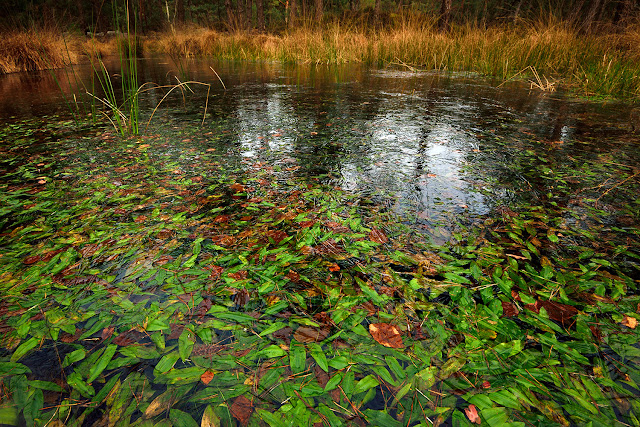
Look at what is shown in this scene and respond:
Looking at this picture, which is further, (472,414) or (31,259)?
(31,259)

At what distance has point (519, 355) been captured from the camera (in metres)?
1.05

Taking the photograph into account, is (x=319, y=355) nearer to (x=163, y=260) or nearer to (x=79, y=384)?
(x=79, y=384)

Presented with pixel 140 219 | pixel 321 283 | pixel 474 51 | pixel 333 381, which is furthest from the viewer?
pixel 474 51

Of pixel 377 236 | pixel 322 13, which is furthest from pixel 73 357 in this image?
pixel 322 13

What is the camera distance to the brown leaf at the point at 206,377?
0.96 metres

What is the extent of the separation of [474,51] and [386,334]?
29.1 feet

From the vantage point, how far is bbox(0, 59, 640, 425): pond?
3.02ft

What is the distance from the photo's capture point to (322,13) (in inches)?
522

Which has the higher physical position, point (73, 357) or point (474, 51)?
point (474, 51)

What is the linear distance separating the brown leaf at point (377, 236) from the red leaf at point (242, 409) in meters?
0.97

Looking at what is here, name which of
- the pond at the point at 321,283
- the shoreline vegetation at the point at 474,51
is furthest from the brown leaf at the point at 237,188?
the shoreline vegetation at the point at 474,51

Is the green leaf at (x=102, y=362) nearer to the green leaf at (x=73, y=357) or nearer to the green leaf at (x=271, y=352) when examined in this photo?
the green leaf at (x=73, y=357)

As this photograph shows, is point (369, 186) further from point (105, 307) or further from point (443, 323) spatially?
point (105, 307)

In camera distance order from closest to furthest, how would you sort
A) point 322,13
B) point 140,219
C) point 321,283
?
point 321,283 < point 140,219 < point 322,13
